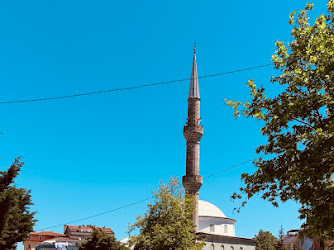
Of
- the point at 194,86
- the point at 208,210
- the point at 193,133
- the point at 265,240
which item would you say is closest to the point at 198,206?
the point at 208,210

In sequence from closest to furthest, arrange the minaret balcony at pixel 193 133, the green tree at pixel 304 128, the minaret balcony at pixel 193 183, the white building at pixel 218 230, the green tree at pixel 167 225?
the green tree at pixel 304 128
the green tree at pixel 167 225
the minaret balcony at pixel 193 183
the minaret balcony at pixel 193 133
the white building at pixel 218 230

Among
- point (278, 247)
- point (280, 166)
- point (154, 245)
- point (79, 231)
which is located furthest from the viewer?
point (79, 231)

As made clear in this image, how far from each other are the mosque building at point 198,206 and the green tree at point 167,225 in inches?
148

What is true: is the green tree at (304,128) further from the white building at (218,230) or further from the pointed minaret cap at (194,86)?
the white building at (218,230)

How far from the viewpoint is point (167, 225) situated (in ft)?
98.4

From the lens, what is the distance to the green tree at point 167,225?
95.9ft

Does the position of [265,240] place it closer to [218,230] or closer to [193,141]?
[218,230]

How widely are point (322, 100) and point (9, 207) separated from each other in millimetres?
15131

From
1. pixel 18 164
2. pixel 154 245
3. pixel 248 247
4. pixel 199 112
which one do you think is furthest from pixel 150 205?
pixel 248 247

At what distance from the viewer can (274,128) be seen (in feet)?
39.5

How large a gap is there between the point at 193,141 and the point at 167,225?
16212mm

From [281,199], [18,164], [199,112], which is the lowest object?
[281,199]

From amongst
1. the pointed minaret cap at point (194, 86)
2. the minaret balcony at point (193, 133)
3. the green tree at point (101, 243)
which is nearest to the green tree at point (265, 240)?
the minaret balcony at point (193, 133)

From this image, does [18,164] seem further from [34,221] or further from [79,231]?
[79,231]
